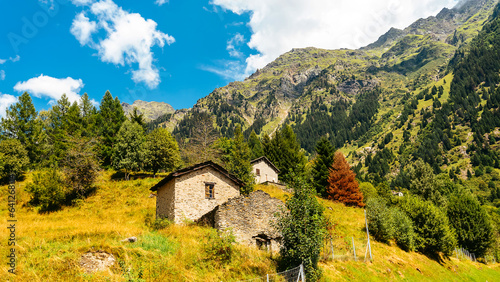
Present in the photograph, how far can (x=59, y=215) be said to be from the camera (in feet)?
106

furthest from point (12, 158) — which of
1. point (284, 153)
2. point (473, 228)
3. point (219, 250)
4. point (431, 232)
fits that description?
point (473, 228)

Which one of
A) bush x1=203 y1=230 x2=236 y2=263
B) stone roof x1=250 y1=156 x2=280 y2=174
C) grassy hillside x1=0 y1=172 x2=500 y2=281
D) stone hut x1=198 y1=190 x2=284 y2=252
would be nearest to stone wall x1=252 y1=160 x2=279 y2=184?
stone roof x1=250 y1=156 x2=280 y2=174

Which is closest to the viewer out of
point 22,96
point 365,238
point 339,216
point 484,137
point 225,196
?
point 225,196

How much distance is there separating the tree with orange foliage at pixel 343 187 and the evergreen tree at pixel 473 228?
52.9ft

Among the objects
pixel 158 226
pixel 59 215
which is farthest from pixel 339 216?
pixel 59 215

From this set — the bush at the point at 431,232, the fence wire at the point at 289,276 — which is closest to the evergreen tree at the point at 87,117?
the fence wire at the point at 289,276

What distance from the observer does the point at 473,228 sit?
44.4 metres

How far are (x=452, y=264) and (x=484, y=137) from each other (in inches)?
7227

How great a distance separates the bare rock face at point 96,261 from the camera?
12750 millimetres

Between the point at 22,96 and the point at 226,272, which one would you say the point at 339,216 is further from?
the point at 22,96

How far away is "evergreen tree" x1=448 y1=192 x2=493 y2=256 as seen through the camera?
144 feet

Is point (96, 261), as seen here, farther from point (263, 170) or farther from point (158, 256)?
point (263, 170)

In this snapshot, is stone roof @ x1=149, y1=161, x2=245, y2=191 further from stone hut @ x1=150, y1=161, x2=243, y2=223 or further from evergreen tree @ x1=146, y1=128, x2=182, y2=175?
evergreen tree @ x1=146, y1=128, x2=182, y2=175

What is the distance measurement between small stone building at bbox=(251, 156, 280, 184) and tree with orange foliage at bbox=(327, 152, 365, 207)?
12.0 metres
